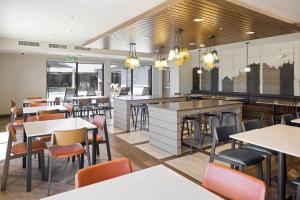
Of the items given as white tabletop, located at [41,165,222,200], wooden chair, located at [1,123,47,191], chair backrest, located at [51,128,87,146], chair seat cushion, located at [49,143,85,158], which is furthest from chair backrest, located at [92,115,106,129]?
white tabletop, located at [41,165,222,200]

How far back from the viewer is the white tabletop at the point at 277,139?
6.31 ft

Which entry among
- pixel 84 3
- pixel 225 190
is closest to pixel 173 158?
pixel 225 190

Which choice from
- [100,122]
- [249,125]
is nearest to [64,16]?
[100,122]

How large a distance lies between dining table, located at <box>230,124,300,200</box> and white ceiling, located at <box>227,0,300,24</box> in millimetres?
1992

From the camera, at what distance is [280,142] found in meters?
2.12

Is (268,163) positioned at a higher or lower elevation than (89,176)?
lower

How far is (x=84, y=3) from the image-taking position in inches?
142

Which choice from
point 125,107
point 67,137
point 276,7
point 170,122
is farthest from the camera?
point 125,107

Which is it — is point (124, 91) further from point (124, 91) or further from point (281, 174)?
point (281, 174)

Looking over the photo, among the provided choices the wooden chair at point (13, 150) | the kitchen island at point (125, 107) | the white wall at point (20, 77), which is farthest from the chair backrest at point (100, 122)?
the white wall at point (20, 77)

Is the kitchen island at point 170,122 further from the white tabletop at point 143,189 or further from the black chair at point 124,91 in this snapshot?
the black chair at point 124,91

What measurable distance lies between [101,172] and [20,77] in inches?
327

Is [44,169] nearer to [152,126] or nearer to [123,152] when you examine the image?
[123,152]

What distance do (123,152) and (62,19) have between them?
3079mm
